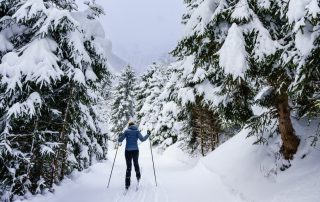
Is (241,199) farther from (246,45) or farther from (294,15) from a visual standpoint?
(294,15)

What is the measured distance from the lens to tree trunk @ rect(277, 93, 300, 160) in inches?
369

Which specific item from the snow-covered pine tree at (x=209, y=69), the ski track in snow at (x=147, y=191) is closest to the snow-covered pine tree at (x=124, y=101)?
the snow-covered pine tree at (x=209, y=69)

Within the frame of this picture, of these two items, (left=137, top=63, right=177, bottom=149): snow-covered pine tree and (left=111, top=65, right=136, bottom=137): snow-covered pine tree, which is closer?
(left=137, top=63, right=177, bottom=149): snow-covered pine tree

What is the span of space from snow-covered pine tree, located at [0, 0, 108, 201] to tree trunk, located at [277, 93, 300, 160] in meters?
5.58

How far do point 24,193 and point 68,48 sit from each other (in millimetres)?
4241

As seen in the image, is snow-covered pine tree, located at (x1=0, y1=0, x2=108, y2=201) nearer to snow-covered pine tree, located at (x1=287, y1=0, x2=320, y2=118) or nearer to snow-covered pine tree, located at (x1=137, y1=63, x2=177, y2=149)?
snow-covered pine tree, located at (x1=287, y1=0, x2=320, y2=118)

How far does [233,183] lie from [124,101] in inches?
1717

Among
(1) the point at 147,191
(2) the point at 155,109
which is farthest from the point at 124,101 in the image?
(1) the point at 147,191

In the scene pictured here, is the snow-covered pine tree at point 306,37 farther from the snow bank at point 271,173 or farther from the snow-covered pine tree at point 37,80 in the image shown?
the snow-covered pine tree at point 37,80

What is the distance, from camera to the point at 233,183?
10.7 metres

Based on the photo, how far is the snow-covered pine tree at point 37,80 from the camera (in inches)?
364

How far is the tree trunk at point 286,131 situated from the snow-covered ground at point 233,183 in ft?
0.79

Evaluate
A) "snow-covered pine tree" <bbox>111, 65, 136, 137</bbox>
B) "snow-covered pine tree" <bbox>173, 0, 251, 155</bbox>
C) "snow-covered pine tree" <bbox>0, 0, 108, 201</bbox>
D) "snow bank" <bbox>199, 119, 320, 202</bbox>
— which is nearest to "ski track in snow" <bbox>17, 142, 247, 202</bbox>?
"snow bank" <bbox>199, 119, 320, 202</bbox>

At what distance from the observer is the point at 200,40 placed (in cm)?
998
